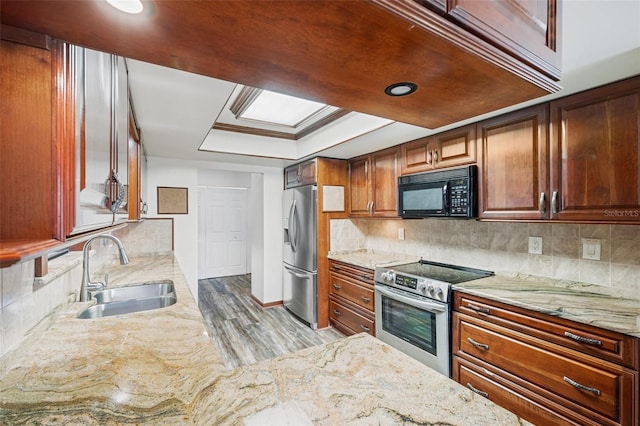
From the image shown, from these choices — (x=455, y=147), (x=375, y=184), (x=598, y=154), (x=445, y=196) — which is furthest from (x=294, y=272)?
(x=598, y=154)

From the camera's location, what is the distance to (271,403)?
709 mm

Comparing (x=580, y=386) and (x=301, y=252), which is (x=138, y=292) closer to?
(x=301, y=252)

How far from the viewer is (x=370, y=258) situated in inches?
128

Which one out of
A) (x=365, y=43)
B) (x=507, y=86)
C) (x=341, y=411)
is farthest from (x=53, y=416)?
(x=507, y=86)

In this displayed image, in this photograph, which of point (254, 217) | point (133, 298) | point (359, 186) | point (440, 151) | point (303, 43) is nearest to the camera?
point (303, 43)

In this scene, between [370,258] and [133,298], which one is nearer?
[133,298]

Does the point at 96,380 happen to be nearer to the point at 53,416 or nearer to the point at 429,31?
the point at 53,416

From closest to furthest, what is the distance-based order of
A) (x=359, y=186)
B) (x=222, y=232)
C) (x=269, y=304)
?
(x=359, y=186), (x=269, y=304), (x=222, y=232)

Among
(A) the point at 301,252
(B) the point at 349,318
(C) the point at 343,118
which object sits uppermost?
(C) the point at 343,118

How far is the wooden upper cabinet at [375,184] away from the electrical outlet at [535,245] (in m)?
1.13

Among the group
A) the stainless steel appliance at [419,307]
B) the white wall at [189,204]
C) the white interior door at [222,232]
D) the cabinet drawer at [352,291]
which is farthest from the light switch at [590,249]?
the white interior door at [222,232]

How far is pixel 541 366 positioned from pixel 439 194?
1295 mm

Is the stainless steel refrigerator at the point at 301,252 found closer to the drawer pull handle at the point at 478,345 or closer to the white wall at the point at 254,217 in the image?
the white wall at the point at 254,217

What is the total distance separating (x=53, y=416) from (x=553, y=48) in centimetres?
→ 165
